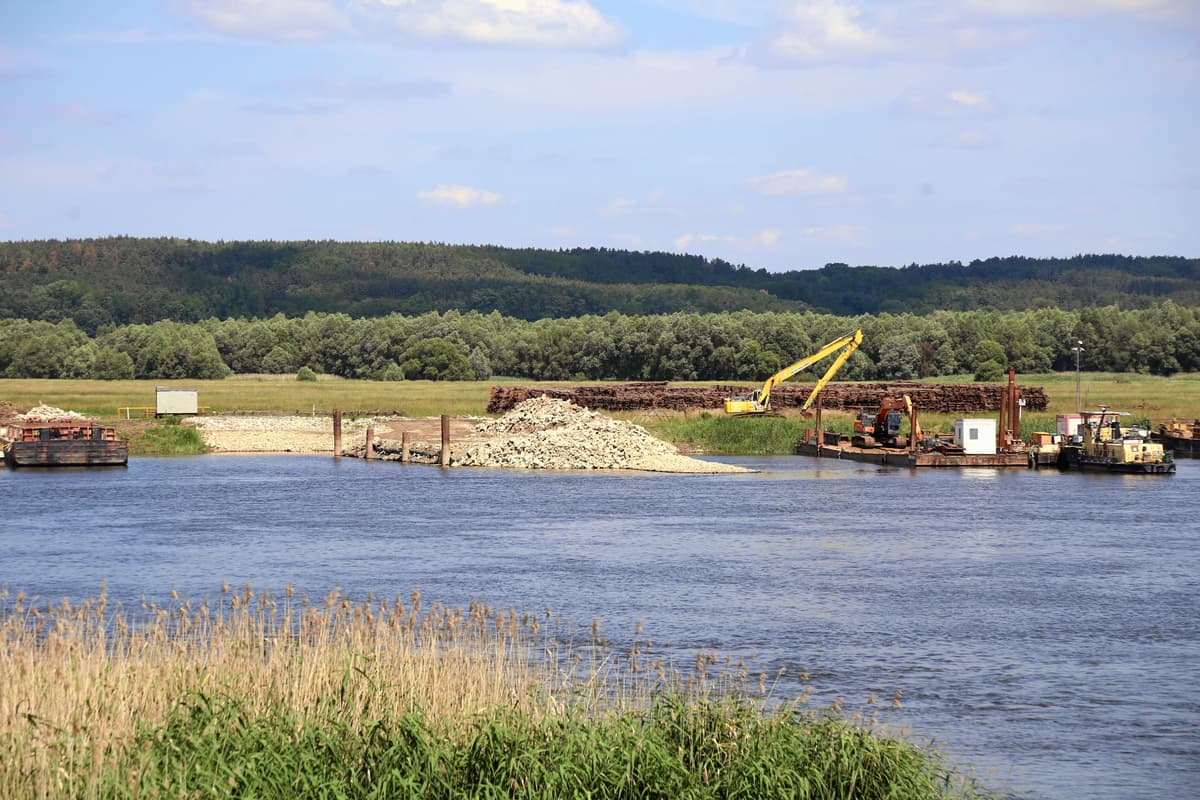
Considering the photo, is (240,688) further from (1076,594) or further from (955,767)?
(1076,594)

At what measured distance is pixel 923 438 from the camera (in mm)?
88688

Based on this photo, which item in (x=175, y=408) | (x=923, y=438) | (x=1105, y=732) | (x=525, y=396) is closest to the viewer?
(x=1105, y=732)

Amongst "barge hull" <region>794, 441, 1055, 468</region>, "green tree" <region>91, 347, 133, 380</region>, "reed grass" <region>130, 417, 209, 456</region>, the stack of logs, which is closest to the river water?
"barge hull" <region>794, 441, 1055, 468</region>

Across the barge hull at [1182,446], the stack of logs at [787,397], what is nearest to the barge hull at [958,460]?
the barge hull at [1182,446]

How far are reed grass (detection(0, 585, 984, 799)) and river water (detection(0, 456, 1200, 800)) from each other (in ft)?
12.5

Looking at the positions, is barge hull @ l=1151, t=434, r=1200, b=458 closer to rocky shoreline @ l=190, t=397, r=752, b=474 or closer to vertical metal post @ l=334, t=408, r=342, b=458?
rocky shoreline @ l=190, t=397, r=752, b=474

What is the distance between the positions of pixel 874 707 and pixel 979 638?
7817mm

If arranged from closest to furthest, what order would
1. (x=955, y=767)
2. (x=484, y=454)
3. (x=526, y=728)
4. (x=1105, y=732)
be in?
(x=526, y=728) < (x=955, y=767) < (x=1105, y=732) < (x=484, y=454)

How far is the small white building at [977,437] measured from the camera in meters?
85.0

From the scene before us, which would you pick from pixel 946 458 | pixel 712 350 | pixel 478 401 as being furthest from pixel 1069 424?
pixel 712 350

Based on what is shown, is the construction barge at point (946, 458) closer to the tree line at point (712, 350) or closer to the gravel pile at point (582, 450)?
the gravel pile at point (582, 450)

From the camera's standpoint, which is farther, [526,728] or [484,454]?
[484,454]

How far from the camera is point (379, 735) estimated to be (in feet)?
57.4

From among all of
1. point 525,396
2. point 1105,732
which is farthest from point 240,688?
point 525,396
